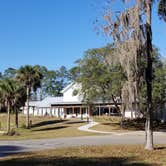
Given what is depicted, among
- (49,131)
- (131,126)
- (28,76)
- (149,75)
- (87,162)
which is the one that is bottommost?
(49,131)

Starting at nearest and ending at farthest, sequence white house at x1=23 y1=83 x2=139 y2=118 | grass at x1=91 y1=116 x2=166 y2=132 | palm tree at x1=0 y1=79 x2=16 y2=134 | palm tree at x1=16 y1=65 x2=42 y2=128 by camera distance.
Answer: grass at x1=91 y1=116 x2=166 y2=132
palm tree at x1=0 y1=79 x2=16 y2=134
palm tree at x1=16 y1=65 x2=42 y2=128
white house at x1=23 y1=83 x2=139 y2=118

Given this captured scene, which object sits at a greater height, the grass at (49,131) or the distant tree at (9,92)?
the distant tree at (9,92)

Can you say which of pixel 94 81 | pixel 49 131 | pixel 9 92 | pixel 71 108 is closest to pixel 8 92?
pixel 9 92

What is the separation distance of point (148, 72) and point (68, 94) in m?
57.9

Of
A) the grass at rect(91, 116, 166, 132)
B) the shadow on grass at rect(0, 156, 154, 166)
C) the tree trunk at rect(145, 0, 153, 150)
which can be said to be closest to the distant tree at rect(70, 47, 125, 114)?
the grass at rect(91, 116, 166, 132)

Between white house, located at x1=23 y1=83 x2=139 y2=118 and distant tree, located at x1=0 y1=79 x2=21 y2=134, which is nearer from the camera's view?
distant tree, located at x1=0 y1=79 x2=21 y2=134

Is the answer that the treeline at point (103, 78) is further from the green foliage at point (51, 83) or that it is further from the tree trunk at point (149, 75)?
the green foliage at point (51, 83)

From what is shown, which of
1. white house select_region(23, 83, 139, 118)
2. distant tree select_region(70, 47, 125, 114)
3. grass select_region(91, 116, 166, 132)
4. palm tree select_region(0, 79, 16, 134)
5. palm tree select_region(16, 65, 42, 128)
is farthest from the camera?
white house select_region(23, 83, 139, 118)

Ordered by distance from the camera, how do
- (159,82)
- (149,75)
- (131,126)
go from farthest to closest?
(131,126)
(159,82)
(149,75)

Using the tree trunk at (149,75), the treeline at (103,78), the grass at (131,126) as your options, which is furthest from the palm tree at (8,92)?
the tree trunk at (149,75)

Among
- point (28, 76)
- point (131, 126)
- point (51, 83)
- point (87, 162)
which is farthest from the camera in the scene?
point (51, 83)

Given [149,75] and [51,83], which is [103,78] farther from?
[51,83]

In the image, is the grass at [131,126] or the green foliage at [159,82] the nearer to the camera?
the green foliage at [159,82]

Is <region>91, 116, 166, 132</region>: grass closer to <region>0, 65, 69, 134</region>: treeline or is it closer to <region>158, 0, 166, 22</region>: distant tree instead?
<region>0, 65, 69, 134</region>: treeline
